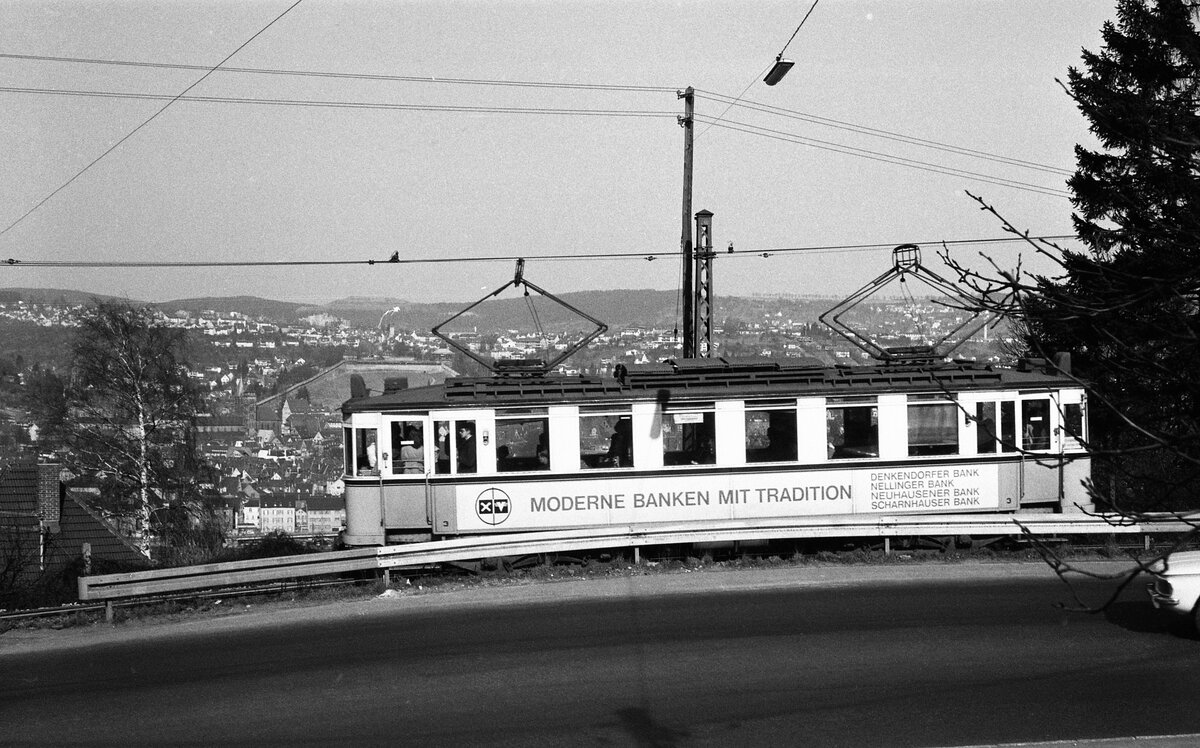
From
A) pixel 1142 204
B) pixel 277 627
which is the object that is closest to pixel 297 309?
pixel 277 627

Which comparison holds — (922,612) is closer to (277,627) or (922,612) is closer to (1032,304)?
(277,627)

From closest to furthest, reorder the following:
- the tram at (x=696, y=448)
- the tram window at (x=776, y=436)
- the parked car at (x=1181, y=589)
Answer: the parked car at (x=1181, y=589) → the tram at (x=696, y=448) → the tram window at (x=776, y=436)

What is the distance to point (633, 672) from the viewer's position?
10.1m

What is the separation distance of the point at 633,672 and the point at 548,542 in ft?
18.4

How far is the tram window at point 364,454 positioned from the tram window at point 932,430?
28.8 ft

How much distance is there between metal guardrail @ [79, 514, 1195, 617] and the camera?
13656mm

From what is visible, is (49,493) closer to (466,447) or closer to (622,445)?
(466,447)

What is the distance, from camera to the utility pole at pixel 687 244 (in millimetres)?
22891

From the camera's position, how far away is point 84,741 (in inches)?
329

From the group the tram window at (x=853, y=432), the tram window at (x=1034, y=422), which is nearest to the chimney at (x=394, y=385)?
the tram window at (x=853, y=432)

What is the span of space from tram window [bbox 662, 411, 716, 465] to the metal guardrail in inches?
43.0

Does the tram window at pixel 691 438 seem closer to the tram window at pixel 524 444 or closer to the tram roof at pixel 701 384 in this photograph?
the tram roof at pixel 701 384

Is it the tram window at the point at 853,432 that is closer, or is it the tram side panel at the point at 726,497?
the tram side panel at the point at 726,497

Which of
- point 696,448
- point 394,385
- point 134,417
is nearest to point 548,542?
point 696,448
